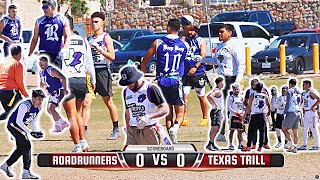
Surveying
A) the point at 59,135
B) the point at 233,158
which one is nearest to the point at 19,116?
the point at 233,158

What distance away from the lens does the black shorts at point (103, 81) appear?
14469 millimetres

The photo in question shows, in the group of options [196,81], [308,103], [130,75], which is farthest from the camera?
[196,81]

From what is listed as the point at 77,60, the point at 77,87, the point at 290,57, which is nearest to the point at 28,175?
the point at 77,87

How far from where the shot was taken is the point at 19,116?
1097 centimetres

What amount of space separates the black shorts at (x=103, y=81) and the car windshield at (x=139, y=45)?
58.4ft

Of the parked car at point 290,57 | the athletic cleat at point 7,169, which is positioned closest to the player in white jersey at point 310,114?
the athletic cleat at point 7,169

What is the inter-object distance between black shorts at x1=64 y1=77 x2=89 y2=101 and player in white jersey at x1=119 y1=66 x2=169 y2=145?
1.62 m

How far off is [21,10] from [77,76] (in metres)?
31.6

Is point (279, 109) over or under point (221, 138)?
over

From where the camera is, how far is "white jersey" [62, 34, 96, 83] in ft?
41.4

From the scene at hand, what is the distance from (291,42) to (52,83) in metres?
19.4

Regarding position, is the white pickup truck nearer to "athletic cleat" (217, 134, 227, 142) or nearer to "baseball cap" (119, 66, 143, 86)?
"athletic cleat" (217, 134, 227, 142)

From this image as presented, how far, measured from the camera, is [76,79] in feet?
41.9

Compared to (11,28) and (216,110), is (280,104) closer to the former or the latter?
(216,110)
